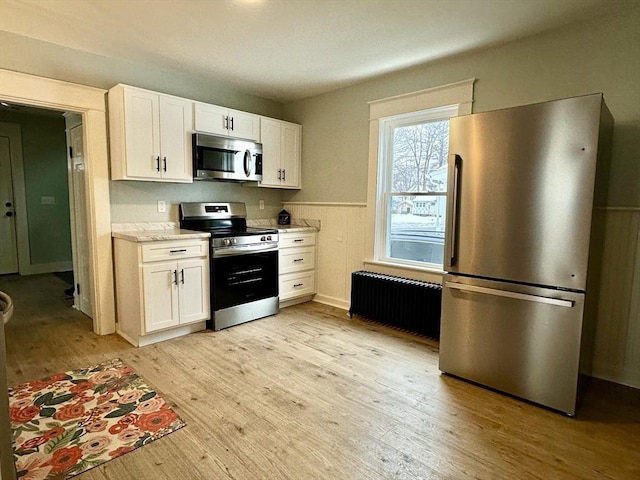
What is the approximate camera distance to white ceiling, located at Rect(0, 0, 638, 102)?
92.9 inches

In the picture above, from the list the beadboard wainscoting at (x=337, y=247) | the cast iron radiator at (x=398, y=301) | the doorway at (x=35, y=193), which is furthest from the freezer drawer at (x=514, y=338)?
the doorway at (x=35, y=193)

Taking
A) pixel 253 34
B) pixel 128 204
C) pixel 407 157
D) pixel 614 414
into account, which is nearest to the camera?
pixel 614 414

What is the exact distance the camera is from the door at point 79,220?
3523 mm

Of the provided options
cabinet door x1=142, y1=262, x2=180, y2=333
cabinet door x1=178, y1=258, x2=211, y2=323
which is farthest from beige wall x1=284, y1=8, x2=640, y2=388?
cabinet door x1=142, y1=262, x2=180, y2=333

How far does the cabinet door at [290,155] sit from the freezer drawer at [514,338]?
8.48 feet

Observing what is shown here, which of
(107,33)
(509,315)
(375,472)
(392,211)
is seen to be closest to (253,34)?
(107,33)

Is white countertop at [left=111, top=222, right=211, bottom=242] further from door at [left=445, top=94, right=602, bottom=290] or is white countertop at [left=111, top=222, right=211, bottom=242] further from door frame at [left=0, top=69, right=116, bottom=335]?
door at [left=445, top=94, right=602, bottom=290]

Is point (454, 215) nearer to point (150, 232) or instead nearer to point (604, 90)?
point (604, 90)

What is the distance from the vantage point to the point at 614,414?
84.5 inches

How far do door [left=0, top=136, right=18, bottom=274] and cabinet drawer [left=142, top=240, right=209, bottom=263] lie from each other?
14.5 feet

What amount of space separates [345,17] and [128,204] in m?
2.58

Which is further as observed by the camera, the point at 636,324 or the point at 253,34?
the point at 253,34

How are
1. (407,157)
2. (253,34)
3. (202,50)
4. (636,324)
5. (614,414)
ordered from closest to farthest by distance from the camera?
(614,414) → (636,324) → (253,34) → (202,50) → (407,157)

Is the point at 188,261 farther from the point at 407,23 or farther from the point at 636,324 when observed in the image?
the point at 636,324
